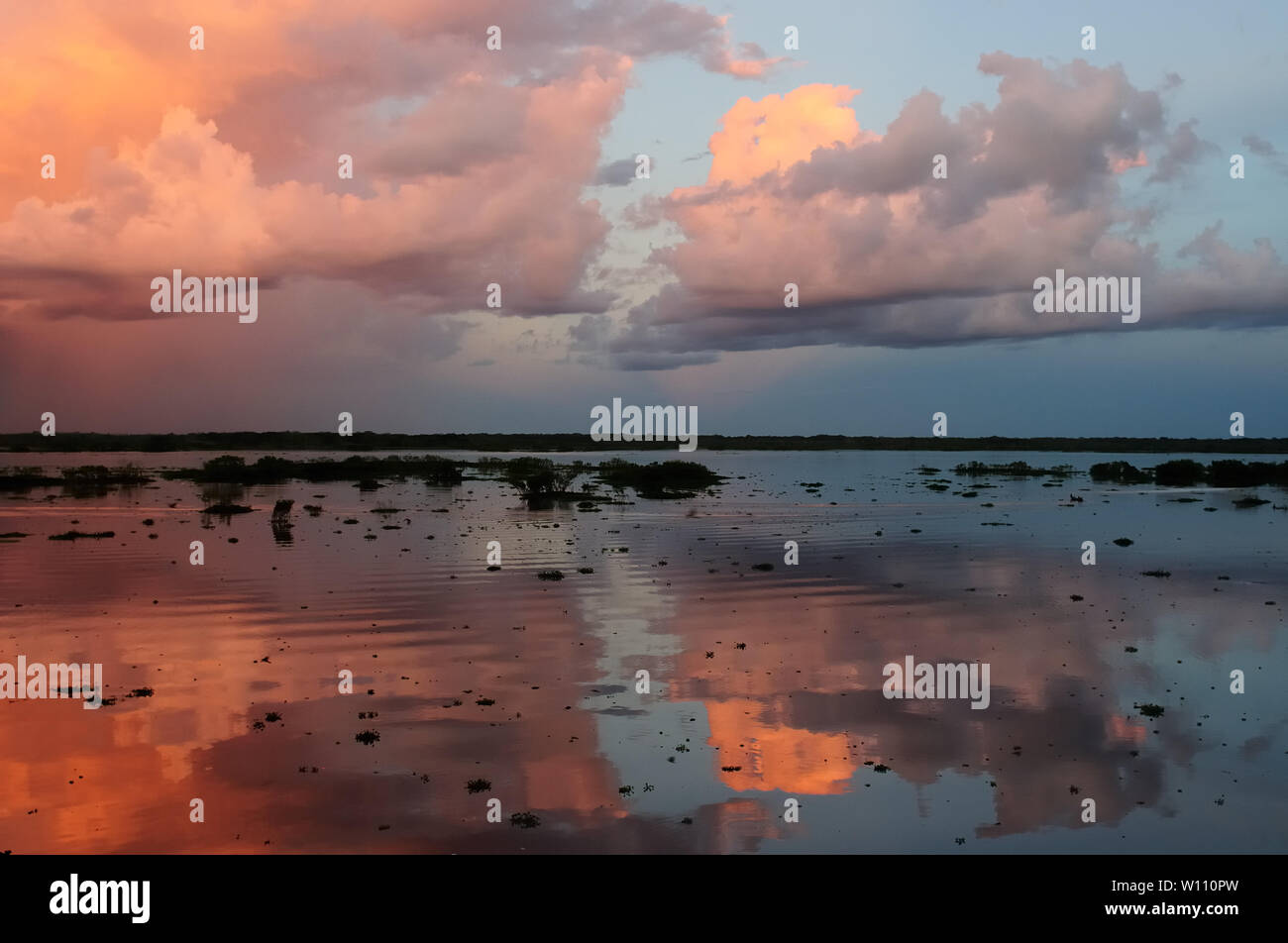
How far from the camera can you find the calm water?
50.9ft

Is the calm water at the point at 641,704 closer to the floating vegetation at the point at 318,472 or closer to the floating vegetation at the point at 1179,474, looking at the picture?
the floating vegetation at the point at 318,472

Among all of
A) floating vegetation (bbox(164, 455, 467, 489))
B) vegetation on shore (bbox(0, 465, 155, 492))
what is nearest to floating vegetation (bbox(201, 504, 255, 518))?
vegetation on shore (bbox(0, 465, 155, 492))

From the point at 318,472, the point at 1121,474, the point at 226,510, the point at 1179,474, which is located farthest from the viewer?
the point at 1121,474

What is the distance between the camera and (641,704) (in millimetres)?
22578

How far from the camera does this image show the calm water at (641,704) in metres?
15.5

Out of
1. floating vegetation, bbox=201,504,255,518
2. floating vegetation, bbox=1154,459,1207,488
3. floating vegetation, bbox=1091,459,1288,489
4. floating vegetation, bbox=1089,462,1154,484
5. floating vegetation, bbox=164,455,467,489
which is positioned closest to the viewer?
floating vegetation, bbox=201,504,255,518

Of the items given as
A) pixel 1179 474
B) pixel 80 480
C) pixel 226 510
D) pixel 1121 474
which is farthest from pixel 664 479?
pixel 1179 474

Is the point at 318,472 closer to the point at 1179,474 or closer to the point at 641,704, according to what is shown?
the point at 641,704

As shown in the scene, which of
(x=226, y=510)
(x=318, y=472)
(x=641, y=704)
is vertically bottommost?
(x=641, y=704)

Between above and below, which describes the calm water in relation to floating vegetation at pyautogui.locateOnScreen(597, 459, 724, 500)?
below

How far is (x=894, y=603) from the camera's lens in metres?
36.9

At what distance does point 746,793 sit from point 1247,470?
140 metres

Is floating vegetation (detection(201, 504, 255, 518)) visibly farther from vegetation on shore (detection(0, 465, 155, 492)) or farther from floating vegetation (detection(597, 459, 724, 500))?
floating vegetation (detection(597, 459, 724, 500))

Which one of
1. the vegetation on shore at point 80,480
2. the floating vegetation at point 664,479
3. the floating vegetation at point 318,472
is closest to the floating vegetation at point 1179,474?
the floating vegetation at point 664,479
